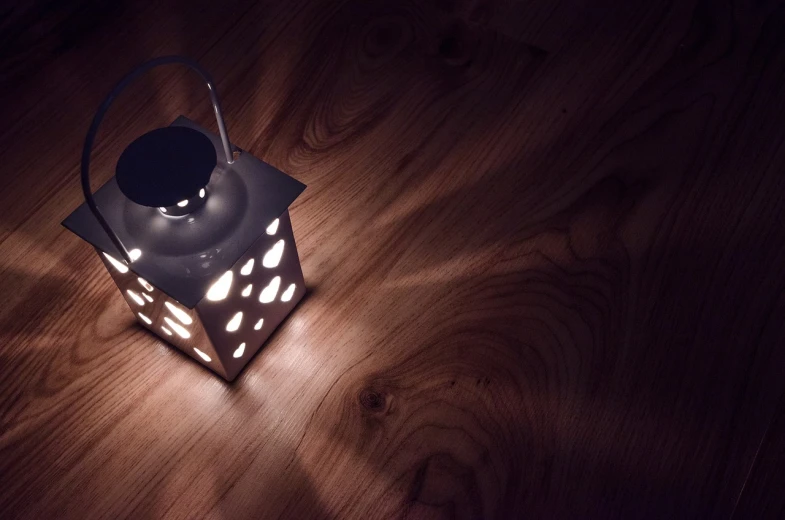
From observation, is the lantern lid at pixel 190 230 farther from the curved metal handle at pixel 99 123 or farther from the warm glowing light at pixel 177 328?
the warm glowing light at pixel 177 328

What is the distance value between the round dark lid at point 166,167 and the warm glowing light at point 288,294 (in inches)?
10.9

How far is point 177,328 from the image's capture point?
0.86m

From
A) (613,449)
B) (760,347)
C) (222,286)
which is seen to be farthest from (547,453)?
(222,286)

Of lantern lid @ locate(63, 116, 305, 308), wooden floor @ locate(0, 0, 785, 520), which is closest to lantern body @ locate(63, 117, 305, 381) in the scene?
lantern lid @ locate(63, 116, 305, 308)

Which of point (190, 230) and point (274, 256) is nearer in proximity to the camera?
point (190, 230)

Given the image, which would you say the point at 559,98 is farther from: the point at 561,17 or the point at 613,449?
the point at 613,449

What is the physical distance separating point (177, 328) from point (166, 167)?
0.27 m

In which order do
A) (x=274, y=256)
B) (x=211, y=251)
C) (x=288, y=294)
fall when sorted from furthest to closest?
(x=288, y=294)
(x=274, y=256)
(x=211, y=251)

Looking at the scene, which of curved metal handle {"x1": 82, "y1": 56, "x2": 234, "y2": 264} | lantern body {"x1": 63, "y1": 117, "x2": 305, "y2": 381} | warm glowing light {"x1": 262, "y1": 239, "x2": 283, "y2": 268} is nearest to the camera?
curved metal handle {"x1": 82, "y1": 56, "x2": 234, "y2": 264}

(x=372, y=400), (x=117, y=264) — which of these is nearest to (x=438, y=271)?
(x=372, y=400)

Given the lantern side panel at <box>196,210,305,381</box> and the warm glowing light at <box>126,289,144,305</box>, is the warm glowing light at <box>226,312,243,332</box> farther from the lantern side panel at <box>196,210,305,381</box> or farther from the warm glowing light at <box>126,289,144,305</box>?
the warm glowing light at <box>126,289,144,305</box>

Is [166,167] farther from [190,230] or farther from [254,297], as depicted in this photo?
[254,297]

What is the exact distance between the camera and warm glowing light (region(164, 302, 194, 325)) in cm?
79

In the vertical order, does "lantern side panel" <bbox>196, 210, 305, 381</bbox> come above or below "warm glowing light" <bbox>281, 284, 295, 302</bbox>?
below
